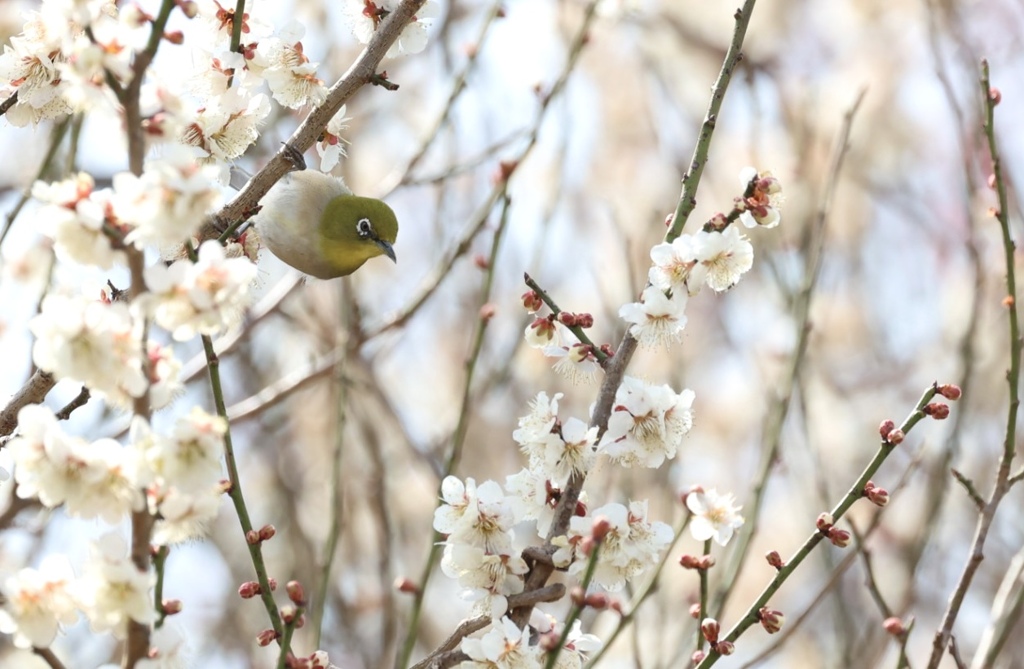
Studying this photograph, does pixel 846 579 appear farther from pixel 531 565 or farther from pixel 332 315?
pixel 531 565

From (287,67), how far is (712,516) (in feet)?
4.84

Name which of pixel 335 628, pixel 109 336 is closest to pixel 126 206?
pixel 109 336

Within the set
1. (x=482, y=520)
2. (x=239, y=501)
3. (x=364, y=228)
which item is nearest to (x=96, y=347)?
(x=239, y=501)

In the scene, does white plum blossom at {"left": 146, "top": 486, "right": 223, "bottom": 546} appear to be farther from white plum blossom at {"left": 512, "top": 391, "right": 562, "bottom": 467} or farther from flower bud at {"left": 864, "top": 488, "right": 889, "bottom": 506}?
flower bud at {"left": 864, "top": 488, "right": 889, "bottom": 506}

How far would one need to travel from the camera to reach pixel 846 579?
7711 millimetres

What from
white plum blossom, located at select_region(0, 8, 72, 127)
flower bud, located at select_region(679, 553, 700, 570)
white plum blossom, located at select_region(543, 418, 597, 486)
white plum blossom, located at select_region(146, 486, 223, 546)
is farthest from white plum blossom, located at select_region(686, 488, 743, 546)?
white plum blossom, located at select_region(0, 8, 72, 127)

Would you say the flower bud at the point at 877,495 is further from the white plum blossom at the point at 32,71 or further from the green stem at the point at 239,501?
the white plum blossom at the point at 32,71

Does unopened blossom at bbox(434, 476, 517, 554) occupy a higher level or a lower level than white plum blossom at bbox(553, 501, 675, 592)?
higher

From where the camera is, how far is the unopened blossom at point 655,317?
2.28 m

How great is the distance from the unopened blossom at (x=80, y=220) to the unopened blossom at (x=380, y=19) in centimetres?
128

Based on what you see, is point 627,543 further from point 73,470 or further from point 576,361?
point 73,470

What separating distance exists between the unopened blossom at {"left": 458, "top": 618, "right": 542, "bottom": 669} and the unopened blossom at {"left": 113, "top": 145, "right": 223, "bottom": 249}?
96 centimetres

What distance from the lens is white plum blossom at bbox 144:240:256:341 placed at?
5.38 feet

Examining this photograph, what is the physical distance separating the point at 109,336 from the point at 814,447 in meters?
3.15
